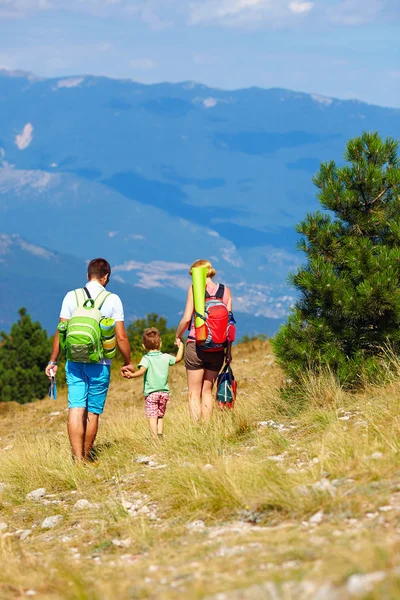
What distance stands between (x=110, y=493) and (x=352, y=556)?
3.45 metres

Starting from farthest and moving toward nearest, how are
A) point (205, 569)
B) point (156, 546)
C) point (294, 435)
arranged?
point (294, 435), point (156, 546), point (205, 569)

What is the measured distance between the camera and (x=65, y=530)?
5676mm

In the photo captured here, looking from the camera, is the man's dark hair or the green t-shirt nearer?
the man's dark hair

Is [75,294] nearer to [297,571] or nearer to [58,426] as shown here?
[297,571]

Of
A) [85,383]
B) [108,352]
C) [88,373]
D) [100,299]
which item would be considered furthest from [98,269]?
[85,383]

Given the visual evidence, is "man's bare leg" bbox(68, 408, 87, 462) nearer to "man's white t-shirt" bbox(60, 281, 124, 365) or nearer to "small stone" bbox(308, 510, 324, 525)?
"man's white t-shirt" bbox(60, 281, 124, 365)

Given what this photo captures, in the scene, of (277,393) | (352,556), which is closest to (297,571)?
(352,556)

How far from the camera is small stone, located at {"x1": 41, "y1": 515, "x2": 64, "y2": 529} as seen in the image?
5.87 meters

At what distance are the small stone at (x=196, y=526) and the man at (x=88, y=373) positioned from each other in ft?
8.48

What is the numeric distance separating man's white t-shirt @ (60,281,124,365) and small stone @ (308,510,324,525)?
333cm

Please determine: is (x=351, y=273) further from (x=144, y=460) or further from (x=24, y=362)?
(x=24, y=362)

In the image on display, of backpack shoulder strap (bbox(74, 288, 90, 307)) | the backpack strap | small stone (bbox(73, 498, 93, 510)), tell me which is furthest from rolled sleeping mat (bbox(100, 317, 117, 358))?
small stone (bbox(73, 498, 93, 510))

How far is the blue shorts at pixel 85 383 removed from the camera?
7453 millimetres

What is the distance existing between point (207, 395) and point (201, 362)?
461 mm
